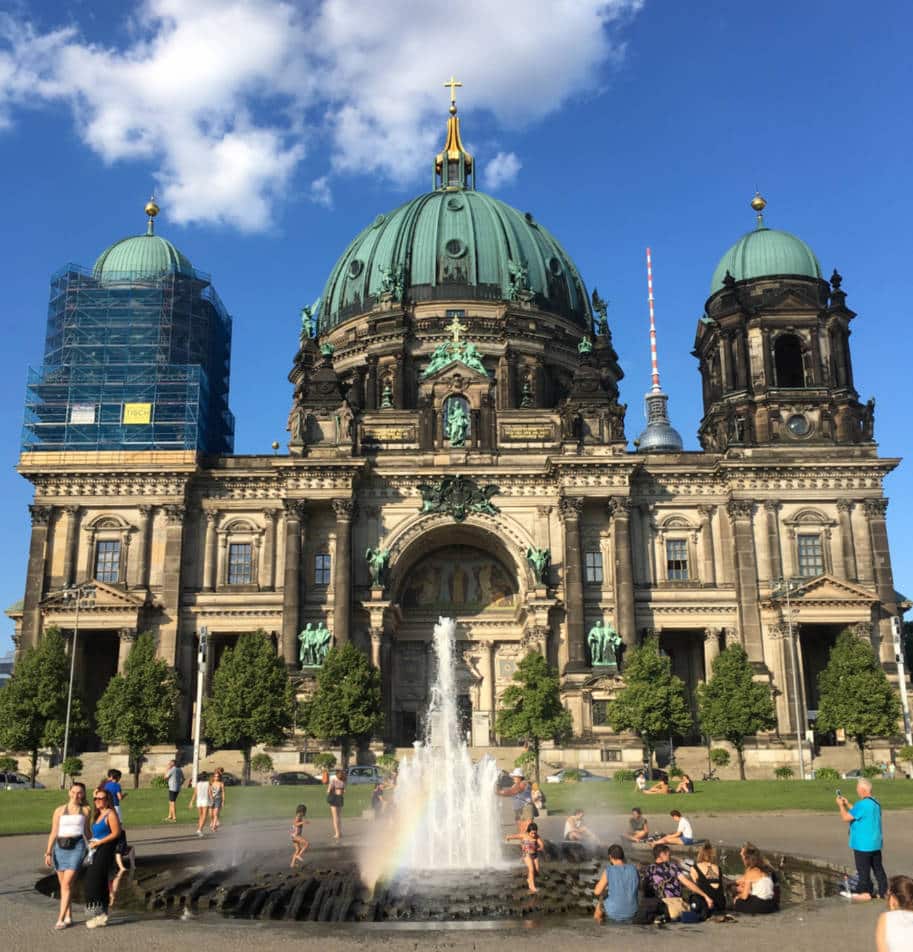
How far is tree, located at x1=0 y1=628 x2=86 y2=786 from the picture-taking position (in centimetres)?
5388

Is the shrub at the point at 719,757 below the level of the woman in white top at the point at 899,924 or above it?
above

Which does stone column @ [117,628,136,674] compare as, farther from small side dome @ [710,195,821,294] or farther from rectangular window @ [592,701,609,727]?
small side dome @ [710,195,821,294]

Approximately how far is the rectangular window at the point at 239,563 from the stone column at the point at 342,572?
561cm

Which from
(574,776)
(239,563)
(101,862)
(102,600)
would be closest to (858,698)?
(574,776)

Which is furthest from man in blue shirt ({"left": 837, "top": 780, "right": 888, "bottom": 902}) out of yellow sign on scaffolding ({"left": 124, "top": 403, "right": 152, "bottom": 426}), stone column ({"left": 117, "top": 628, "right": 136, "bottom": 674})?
yellow sign on scaffolding ({"left": 124, "top": 403, "right": 152, "bottom": 426})

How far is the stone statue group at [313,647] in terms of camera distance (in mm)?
60281

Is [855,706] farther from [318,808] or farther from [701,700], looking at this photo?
[318,808]

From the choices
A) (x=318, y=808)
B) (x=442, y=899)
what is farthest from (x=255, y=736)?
(x=442, y=899)

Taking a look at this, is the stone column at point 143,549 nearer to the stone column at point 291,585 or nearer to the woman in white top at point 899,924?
the stone column at point 291,585

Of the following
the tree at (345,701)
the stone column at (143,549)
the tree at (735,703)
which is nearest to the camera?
the tree at (735,703)

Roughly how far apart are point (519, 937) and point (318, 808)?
24945mm

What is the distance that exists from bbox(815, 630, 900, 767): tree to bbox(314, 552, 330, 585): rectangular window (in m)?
28.7

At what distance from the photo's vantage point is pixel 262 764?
55.4 meters

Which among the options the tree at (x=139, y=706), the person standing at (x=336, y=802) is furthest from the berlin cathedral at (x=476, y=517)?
the person standing at (x=336, y=802)
